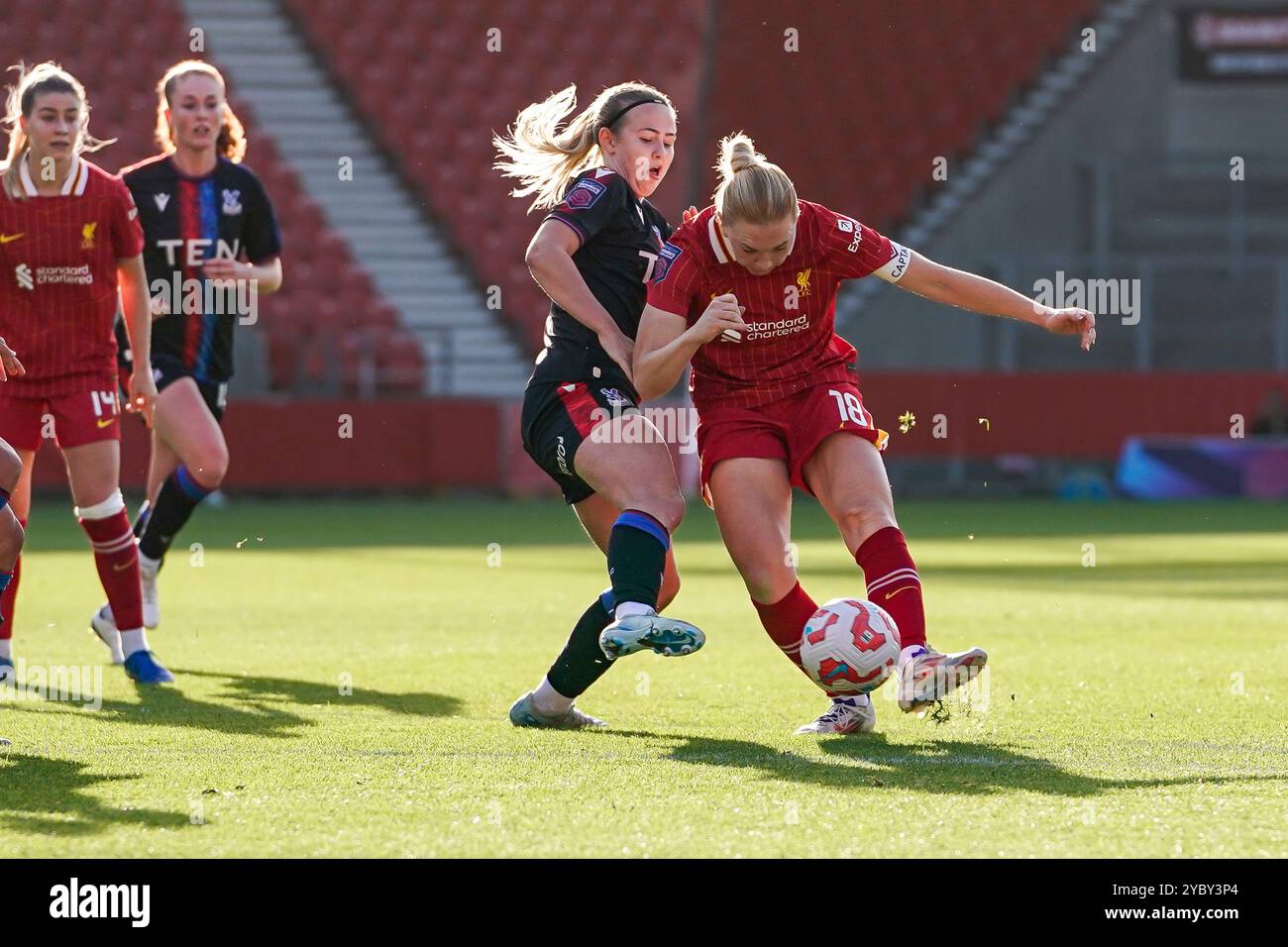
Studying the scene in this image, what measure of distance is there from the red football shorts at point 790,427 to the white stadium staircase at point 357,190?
614 inches

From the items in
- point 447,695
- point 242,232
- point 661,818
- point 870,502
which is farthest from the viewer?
point 242,232

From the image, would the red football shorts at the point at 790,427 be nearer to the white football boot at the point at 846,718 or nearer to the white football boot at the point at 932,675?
the white football boot at the point at 846,718

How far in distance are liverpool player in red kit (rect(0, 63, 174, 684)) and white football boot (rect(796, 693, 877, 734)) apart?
2531 millimetres

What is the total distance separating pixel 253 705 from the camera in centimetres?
611

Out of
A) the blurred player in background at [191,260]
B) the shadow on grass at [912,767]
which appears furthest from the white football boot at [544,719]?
the blurred player in background at [191,260]

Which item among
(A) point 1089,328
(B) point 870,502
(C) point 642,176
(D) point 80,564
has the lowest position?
(D) point 80,564

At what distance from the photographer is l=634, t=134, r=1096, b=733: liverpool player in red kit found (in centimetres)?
520

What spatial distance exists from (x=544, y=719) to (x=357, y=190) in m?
17.7

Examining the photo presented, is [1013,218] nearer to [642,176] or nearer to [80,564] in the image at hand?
[80,564]

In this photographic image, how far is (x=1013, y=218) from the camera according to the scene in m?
23.0

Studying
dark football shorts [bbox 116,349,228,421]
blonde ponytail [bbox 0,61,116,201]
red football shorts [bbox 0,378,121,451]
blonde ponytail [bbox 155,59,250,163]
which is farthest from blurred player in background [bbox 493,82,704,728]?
dark football shorts [bbox 116,349,228,421]
